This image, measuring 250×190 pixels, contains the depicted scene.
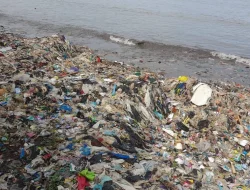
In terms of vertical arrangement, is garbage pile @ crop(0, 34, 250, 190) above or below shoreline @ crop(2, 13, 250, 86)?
below

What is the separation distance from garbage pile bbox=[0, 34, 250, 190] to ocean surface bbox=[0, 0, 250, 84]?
511 centimetres

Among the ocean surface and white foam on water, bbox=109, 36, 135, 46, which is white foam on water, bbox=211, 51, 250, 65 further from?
white foam on water, bbox=109, 36, 135, 46

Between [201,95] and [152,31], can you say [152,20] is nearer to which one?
[152,31]

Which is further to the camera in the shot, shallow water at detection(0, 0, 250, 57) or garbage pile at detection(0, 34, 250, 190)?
shallow water at detection(0, 0, 250, 57)

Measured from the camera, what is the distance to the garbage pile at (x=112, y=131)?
11.2ft

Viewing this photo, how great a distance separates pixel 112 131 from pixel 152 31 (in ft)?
48.6

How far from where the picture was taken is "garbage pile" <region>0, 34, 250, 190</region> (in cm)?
340

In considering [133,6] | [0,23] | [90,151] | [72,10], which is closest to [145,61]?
[90,151]

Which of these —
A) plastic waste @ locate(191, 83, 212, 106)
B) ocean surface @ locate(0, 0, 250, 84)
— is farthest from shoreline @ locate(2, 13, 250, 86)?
plastic waste @ locate(191, 83, 212, 106)

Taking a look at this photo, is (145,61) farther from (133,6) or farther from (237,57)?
(133,6)

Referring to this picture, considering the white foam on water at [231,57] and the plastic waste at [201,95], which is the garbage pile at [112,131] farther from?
the white foam on water at [231,57]

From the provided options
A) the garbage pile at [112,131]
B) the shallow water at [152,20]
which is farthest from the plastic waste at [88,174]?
the shallow water at [152,20]

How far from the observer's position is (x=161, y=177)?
3.84m

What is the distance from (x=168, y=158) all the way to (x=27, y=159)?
244 cm
